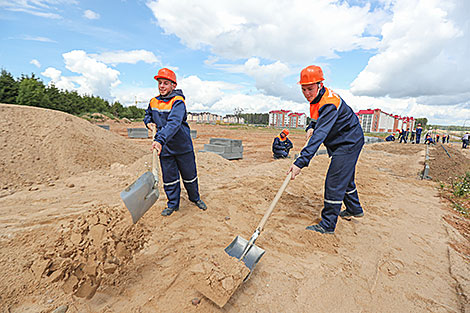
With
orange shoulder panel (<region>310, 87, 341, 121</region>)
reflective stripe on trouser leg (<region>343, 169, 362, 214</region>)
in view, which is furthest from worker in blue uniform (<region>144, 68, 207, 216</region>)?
reflective stripe on trouser leg (<region>343, 169, 362, 214</region>)

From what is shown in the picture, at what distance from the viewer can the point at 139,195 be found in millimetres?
2234

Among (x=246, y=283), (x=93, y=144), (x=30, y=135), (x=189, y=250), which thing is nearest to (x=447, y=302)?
(x=246, y=283)

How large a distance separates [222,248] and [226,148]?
7162mm

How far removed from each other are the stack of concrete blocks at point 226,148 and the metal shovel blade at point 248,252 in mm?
7291

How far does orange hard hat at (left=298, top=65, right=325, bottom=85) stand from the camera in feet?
8.09

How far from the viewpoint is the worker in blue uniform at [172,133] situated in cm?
286

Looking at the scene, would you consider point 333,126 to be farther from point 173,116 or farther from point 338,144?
point 173,116

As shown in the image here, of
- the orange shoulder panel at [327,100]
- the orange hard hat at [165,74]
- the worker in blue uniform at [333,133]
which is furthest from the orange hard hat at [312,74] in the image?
the orange hard hat at [165,74]

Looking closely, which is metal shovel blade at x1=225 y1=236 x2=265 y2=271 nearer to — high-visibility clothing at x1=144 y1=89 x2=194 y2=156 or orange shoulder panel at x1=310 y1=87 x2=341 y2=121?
high-visibility clothing at x1=144 y1=89 x2=194 y2=156

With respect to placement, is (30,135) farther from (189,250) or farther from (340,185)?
(340,185)

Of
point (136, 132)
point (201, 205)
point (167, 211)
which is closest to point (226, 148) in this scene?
point (201, 205)

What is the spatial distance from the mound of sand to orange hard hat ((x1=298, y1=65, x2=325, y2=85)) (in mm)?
5832

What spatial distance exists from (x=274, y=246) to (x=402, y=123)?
66.9 metres

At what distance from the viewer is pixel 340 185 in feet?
8.68
